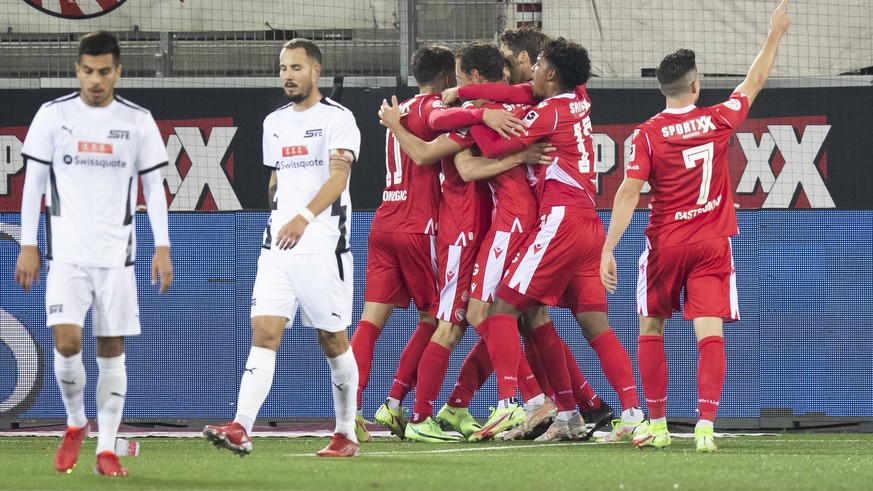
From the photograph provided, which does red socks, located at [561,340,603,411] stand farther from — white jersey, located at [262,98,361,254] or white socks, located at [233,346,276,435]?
white socks, located at [233,346,276,435]

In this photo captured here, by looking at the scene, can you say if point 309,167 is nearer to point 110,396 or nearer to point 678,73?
point 110,396

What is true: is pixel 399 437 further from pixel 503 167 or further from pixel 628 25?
pixel 628 25

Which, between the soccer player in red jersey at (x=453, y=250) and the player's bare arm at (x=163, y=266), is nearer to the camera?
the player's bare arm at (x=163, y=266)

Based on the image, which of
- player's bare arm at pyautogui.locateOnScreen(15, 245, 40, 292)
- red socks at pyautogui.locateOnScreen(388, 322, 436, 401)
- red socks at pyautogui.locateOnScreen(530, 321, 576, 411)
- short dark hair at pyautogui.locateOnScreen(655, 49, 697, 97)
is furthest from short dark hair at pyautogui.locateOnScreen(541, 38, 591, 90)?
player's bare arm at pyautogui.locateOnScreen(15, 245, 40, 292)

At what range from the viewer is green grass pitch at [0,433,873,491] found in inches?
189

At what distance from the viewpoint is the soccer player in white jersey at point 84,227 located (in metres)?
5.12

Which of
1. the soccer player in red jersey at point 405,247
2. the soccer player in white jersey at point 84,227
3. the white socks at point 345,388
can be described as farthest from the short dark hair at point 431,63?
the soccer player in white jersey at point 84,227

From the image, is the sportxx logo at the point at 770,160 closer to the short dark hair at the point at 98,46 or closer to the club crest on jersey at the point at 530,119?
the club crest on jersey at the point at 530,119

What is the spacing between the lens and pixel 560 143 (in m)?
7.12

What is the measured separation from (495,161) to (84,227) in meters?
2.75

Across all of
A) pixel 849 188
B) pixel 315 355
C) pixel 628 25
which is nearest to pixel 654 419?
pixel 315 355

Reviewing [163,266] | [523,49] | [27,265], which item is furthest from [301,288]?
[523,49]

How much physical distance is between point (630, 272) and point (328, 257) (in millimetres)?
3643

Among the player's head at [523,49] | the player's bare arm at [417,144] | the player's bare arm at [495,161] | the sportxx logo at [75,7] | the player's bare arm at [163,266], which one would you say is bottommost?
the player's bare arm at [163,266]
